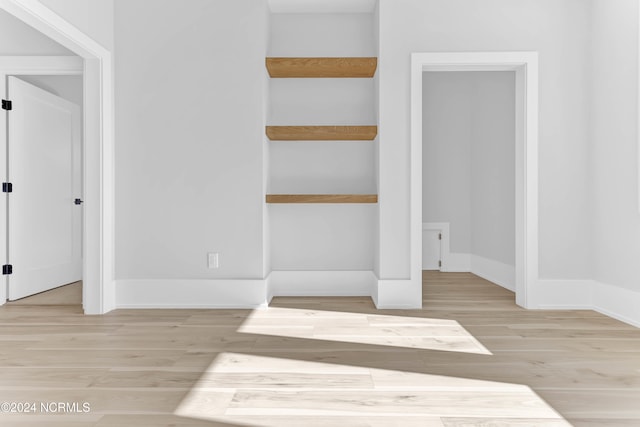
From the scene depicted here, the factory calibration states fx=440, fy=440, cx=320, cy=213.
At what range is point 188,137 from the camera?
3438 mm

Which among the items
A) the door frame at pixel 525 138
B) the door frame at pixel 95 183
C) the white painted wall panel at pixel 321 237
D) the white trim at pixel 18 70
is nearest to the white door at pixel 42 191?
the white trim at pixel 18 70

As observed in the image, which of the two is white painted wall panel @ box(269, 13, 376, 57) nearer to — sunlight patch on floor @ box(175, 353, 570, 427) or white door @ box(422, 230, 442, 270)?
white door @ box(422, 230, 442, 270)

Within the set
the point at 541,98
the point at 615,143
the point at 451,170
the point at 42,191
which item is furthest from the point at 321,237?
the point at 42,191

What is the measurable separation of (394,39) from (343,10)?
26.0 inches

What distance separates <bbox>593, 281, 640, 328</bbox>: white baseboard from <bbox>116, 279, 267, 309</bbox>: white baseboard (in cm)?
251

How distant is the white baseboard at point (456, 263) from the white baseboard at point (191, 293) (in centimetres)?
264

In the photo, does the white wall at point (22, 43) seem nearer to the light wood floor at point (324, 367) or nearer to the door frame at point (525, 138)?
the light wood floor at point (324, 367)

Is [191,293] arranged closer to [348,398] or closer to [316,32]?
[348,398]

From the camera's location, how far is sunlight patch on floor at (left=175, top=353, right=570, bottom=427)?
5.18 ft

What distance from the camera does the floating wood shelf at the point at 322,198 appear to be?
3549mm

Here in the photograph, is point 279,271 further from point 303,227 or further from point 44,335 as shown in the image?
point 44,335

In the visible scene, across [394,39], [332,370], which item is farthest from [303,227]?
[332,370]

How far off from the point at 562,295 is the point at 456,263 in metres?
1.85

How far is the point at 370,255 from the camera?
388 centimetres
